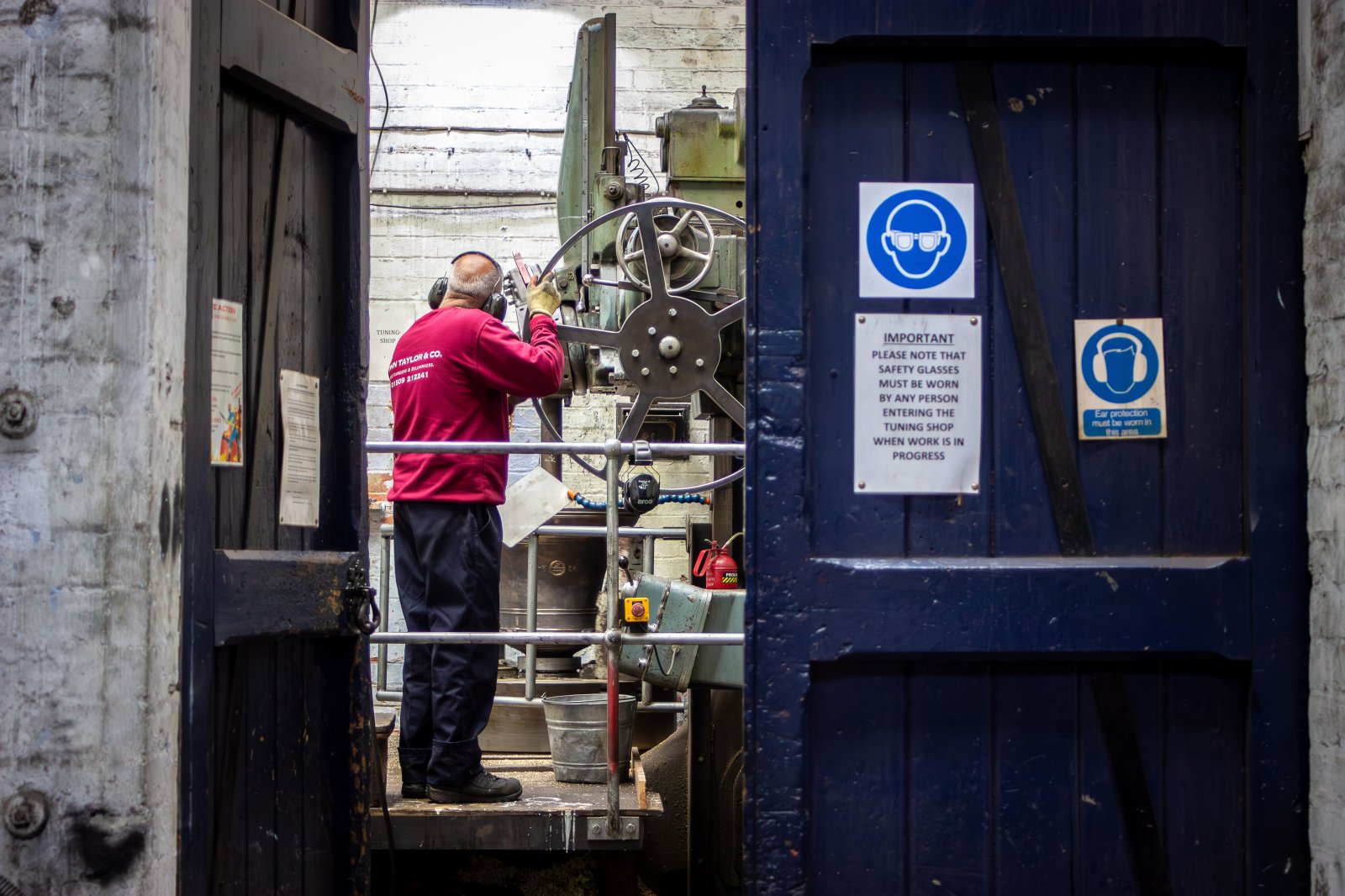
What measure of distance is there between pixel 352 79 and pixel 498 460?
59.0 inches

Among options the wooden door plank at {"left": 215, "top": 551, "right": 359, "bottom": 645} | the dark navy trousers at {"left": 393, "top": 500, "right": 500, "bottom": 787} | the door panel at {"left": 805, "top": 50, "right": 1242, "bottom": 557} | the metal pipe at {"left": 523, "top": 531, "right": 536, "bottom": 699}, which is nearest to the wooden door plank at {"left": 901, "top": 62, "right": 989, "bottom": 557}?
the door panel at {"left": 805, "top": 50, "right": 1242, "bottom": 557}

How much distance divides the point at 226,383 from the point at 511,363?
165cm

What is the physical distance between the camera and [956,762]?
2355mm

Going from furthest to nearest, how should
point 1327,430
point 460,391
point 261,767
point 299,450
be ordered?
1. point 460,391
2. point 299,450
3. point 261,767
4. point 1327,430

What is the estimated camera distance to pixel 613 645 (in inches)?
160

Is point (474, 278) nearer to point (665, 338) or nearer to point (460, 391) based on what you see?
point (460, 391)

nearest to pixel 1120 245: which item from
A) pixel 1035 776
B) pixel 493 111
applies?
pixel 1035 776

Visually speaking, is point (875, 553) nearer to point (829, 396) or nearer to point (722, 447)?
point (829, 396)

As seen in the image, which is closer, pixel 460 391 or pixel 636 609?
pixel 460 391

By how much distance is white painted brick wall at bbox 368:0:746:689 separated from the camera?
367 inches

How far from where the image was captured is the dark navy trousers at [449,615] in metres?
4.01

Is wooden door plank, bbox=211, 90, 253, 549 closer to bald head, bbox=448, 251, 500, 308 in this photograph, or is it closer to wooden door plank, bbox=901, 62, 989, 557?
wooden door plank, bbox=901, 62, 989, 557

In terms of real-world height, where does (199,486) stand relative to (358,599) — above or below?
above

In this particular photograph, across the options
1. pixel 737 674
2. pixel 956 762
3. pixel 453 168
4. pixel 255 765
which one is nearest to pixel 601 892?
pixel 737 674
